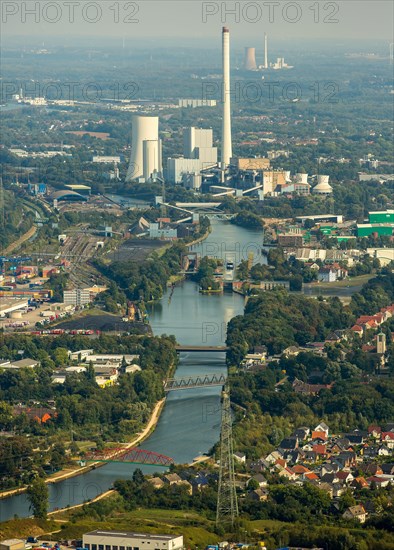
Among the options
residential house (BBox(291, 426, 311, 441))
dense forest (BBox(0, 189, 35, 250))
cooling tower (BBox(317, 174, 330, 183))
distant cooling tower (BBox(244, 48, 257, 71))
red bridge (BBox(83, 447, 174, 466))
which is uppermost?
distant cooling tower (BBox(244, 48, 257, 71))

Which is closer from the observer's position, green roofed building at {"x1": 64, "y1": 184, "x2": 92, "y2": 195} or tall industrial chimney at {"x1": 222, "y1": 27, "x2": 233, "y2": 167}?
green roofed building at {"x1": 64, "y1": 184, "x2": 92, "y2": 195}

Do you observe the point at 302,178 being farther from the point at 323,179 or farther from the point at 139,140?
the point at 139,140

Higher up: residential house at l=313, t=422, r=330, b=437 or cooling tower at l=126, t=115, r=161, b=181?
cooling tower at l=126, t=115, r=161, b=181

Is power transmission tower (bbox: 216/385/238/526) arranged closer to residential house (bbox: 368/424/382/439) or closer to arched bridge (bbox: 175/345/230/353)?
residential house (bbox: 368/424/382/439)

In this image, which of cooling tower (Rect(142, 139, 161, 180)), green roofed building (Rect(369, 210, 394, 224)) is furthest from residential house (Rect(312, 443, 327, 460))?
cooling tower (Rect(142, 139, 161, 180))

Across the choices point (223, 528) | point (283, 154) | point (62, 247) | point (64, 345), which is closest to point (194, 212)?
point (62, 247)

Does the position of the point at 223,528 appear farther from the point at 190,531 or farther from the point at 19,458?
the point at 19,458

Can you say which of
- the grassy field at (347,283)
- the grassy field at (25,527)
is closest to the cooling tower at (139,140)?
the grassy field at (347,283)

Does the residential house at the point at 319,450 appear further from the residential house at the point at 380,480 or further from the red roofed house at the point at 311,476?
the residential house at the point at 380,480
